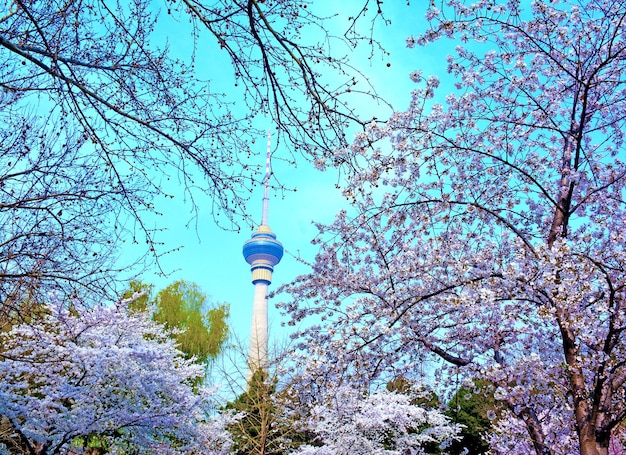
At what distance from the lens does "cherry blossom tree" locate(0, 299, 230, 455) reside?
9242 millimetres

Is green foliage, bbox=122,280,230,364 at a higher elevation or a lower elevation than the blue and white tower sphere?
lower

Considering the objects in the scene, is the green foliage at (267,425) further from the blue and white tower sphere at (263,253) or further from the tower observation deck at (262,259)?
the blue and white tower sphere at (263,253)

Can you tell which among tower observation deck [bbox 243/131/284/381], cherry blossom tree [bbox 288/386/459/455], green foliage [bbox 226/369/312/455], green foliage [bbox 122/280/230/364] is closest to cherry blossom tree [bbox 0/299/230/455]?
green foliage [bbox 226/369/312/455]

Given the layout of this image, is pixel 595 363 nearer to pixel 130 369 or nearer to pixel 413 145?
pixel 413 145

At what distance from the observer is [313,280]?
7.54m

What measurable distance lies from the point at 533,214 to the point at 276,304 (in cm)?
363

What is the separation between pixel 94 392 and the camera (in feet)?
32.1

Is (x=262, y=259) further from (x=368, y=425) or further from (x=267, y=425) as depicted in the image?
(x=368, y=425)

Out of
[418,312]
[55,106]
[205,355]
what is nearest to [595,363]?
[418,312]

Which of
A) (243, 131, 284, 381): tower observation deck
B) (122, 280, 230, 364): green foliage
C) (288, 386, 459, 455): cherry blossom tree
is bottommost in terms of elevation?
(288, 386, 459, 455): cherry blossom tree

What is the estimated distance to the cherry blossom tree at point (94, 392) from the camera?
924 cm

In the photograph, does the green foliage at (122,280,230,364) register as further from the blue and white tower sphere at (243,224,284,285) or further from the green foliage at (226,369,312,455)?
the blue and white tower sphere at (243,224,284,285)

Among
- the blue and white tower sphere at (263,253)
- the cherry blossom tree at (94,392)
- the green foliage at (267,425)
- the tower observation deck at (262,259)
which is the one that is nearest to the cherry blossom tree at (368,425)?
the green foliage at (267,425)

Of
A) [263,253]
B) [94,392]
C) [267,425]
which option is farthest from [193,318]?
[263,253]
